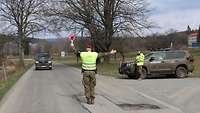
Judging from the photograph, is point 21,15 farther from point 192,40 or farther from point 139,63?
point 192,40

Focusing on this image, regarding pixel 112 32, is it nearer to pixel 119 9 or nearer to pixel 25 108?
pixel 119 9

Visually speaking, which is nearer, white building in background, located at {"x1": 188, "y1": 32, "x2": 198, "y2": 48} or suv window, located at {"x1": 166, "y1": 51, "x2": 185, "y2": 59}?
suv window, located at {"x1": 166, "y1": 51, "x2": 185, "y2": 59}

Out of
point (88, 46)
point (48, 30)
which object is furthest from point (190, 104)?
point (48, 30)

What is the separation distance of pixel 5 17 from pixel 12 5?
198 centimetres

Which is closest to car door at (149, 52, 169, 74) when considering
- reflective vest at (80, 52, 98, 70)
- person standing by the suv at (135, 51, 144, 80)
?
person standing by the suv at (135, 51, 144, 80)

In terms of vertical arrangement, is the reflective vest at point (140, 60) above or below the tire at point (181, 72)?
above

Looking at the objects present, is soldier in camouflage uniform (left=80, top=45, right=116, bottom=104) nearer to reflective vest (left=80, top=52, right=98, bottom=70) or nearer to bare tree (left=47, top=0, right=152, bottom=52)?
reflective vest (left=80, top=52, right=98, bottom=70)

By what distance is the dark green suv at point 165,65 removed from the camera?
28244mm

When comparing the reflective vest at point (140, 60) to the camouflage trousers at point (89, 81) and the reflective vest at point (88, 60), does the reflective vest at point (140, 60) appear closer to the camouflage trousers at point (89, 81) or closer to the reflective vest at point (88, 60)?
the reflective vest at point (88, 60)

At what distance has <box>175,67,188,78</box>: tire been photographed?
28406 millimetres

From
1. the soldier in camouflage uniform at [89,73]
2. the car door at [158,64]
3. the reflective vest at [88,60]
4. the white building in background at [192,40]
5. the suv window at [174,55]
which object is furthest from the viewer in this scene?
the white building in background at [192,40]

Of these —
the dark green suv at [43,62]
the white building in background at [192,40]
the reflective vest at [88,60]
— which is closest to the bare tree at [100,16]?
the dark green suv at [43,62]

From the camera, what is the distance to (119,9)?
49.8 metres

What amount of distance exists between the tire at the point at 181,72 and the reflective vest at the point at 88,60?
14.7 m
